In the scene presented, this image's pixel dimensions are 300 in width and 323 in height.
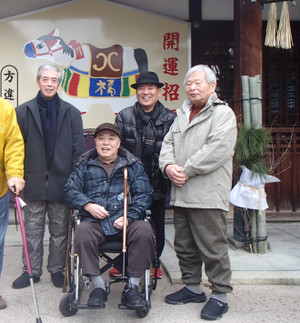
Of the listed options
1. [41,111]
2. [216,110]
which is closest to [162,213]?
[216,110]

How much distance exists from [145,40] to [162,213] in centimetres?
346

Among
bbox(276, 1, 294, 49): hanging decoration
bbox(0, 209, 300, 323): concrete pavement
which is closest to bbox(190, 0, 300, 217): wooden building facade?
bbox(276, 1, 294, 49): hanging decoration

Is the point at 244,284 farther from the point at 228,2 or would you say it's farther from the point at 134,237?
the point at 228,2

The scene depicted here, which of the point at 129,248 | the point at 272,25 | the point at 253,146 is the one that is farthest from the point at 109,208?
the point at 272,25

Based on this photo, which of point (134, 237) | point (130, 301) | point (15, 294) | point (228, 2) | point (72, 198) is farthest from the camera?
point (228, 2)

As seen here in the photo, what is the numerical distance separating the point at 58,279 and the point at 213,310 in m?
1.46

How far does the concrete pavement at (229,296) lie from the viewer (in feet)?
10.6

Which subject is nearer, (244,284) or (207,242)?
(207,242)

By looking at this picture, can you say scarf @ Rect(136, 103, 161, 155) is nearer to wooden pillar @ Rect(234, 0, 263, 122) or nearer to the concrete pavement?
the concrete pavement

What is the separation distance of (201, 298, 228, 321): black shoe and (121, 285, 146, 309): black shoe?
51cm

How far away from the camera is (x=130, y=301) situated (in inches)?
117

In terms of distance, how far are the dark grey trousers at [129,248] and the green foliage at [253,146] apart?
175 cm

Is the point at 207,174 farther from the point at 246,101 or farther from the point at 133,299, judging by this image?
the point at 246,101

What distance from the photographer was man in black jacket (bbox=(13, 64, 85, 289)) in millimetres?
3729
